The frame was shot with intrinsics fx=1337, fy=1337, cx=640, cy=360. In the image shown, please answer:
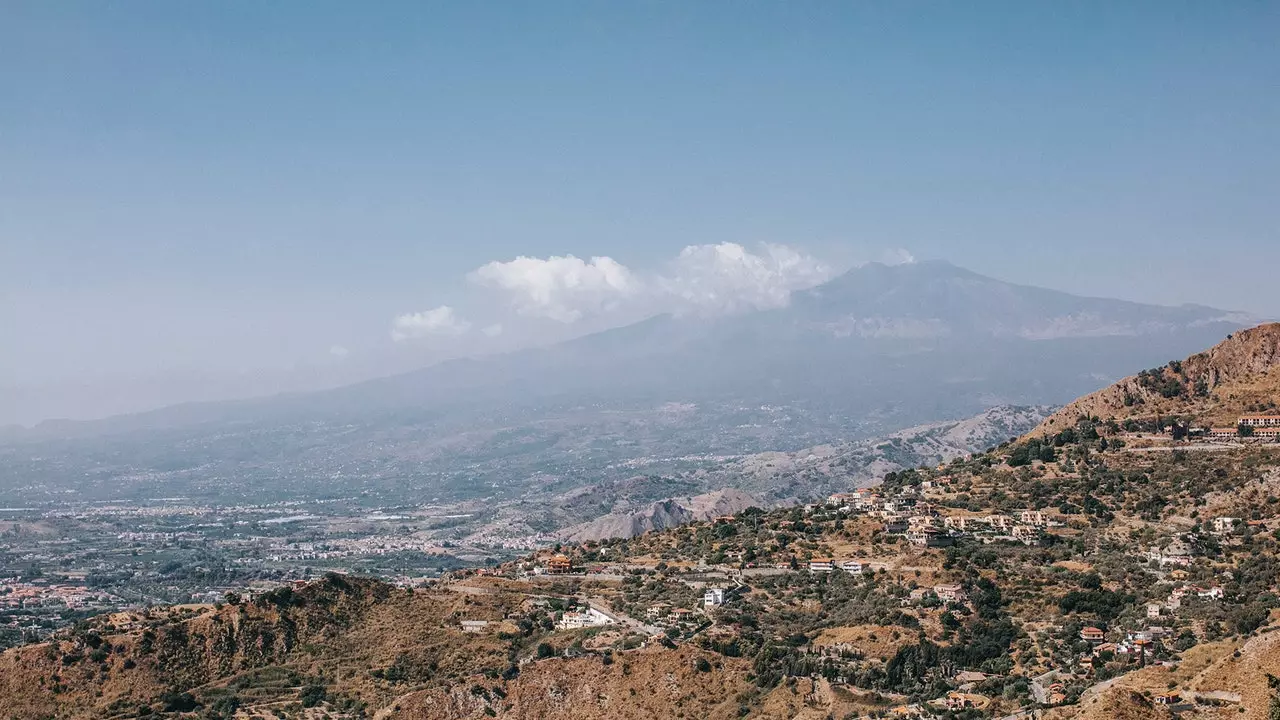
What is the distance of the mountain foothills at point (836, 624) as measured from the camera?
43656 millimetres

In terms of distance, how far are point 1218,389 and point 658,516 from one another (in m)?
66.1

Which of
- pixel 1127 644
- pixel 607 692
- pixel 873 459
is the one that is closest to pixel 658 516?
pixel 873 459

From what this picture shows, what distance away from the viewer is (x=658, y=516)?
430 feet

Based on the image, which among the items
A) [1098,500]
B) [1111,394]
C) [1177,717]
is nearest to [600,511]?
[1111,394]

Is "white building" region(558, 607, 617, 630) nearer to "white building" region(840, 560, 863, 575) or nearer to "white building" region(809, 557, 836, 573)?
"white building" region(809, 557, 836, 573)

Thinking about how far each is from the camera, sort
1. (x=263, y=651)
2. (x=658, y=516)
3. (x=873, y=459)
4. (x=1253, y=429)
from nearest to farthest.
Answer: (x=263, y=651) → (x=1253, y=429) → (x=658, y=516) → (x=873, y=459)

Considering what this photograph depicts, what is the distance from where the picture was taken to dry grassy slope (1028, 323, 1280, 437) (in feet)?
231

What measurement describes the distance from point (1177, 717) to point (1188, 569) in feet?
67.0

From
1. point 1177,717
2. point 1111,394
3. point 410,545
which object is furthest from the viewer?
point 410,545

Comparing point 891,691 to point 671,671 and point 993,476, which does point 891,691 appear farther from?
point 993,476

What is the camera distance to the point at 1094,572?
53625mm

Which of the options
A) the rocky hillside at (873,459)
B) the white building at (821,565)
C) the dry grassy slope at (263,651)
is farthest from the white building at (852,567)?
the rocky hillside at (873,459)

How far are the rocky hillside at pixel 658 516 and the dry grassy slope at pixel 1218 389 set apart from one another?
4984 centimetres

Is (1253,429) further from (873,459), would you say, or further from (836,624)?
(873,459)
